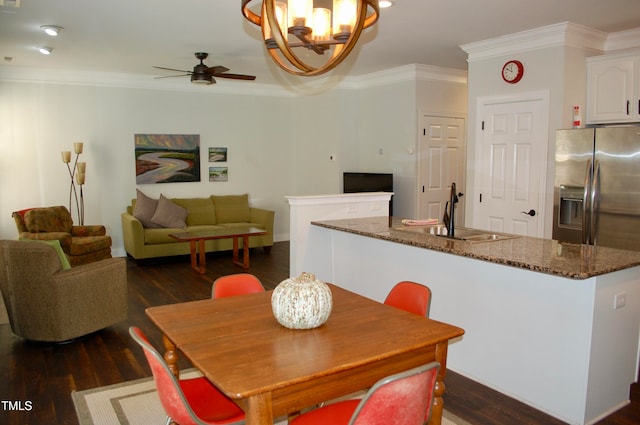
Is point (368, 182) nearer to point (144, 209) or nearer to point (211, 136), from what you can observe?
point (211, 136)

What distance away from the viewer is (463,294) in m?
3.37

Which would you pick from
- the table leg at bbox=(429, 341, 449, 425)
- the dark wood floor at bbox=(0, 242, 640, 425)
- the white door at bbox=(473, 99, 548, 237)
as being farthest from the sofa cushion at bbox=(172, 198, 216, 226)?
the table leg at bbox=(429, 341, 449, 425)

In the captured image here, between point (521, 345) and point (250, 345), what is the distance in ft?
6.10

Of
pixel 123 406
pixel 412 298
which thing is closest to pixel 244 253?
pixel 123 406

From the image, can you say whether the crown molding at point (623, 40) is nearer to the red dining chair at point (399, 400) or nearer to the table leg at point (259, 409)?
the red dining chair at point (399, 400)

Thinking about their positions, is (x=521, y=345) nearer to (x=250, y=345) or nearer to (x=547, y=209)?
(x=250, y=345)

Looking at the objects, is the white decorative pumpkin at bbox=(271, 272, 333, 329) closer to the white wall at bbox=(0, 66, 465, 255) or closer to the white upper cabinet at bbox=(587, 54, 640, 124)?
the white upper cabinet at bbox=(587, 54, 640, 124)

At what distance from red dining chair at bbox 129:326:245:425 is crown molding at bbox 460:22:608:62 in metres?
4.56

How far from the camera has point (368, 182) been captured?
24.2ft

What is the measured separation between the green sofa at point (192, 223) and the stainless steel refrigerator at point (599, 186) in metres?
4.38

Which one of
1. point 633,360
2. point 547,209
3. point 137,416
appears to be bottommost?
point 137,416

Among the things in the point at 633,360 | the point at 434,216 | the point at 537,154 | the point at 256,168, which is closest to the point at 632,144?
the point at 537,154

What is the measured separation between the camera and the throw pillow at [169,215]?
7.29 meters

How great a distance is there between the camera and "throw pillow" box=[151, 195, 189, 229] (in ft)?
23.9
